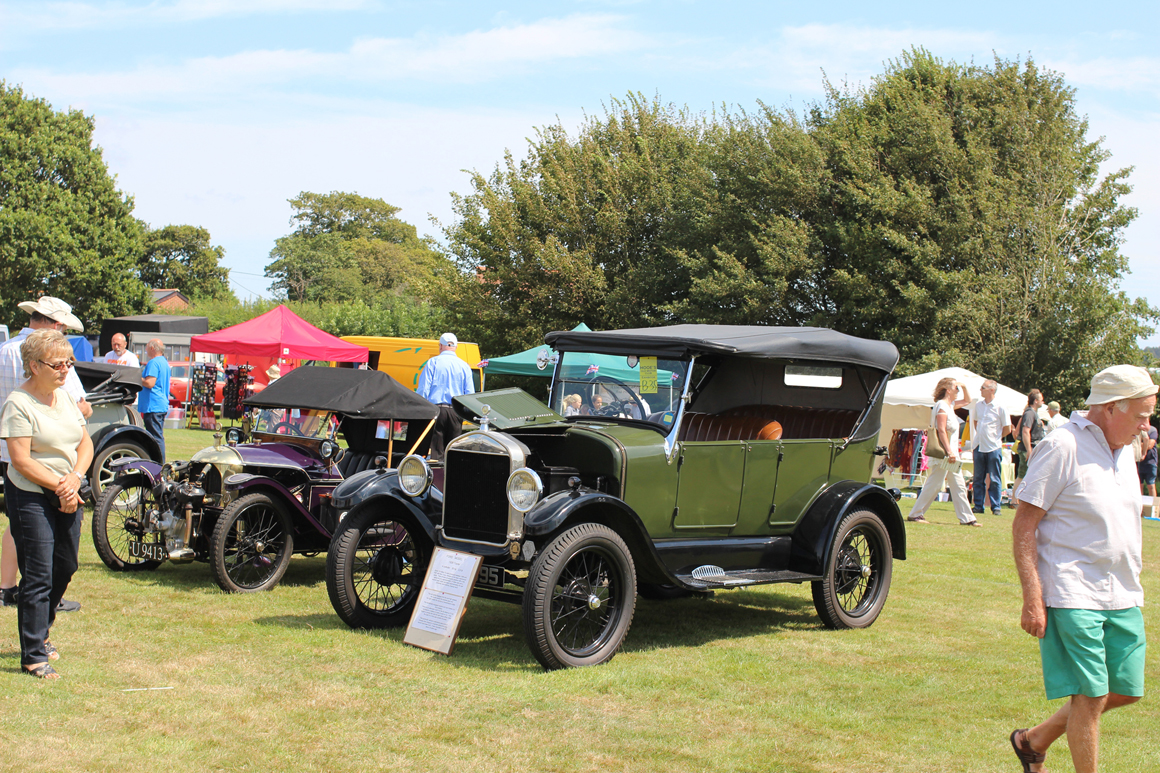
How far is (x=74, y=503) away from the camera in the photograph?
188 inches

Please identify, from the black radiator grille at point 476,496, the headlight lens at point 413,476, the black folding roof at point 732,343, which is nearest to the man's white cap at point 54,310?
the headlight lens at point 413,476

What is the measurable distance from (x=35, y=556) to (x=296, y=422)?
3.56 m

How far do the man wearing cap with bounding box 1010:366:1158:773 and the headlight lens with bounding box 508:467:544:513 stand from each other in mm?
2489

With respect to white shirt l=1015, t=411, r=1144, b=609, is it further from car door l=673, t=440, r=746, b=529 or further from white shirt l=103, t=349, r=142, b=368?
white shirt l=103, t=349, r=142, b=368

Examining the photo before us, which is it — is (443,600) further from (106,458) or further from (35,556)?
(106,458)

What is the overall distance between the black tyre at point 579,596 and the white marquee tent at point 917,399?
41.2 ft

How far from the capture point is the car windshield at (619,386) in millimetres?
6285

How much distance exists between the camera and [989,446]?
13.9 m

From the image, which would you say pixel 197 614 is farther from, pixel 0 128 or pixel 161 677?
pixel 0 128

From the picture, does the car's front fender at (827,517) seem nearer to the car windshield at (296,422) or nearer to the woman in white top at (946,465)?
the car windshield at (296,422)

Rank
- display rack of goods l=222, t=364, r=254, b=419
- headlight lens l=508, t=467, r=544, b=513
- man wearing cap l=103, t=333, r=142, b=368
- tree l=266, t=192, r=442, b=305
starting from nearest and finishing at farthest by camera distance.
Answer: headlight lens l=508, t=467, r=544, b=513 < man wearing cap l=103, t=333, r=142, b=368 < display rack of goods l=222, t=364, r=254, b=419 < tree l=266, t=192, r=442, b=305

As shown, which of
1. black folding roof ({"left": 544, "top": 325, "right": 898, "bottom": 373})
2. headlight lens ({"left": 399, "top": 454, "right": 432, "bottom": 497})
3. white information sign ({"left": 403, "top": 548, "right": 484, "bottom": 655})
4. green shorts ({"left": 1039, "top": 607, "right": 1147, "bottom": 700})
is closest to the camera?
green shorts ({"left": 1039, "top": 607, "right": 1147, "bottom": 700})

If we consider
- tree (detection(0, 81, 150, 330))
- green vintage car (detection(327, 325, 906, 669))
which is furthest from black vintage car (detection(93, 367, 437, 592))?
tree (detection(0, 81, 150, 330))

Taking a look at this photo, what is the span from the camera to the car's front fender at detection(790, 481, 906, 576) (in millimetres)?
6441
